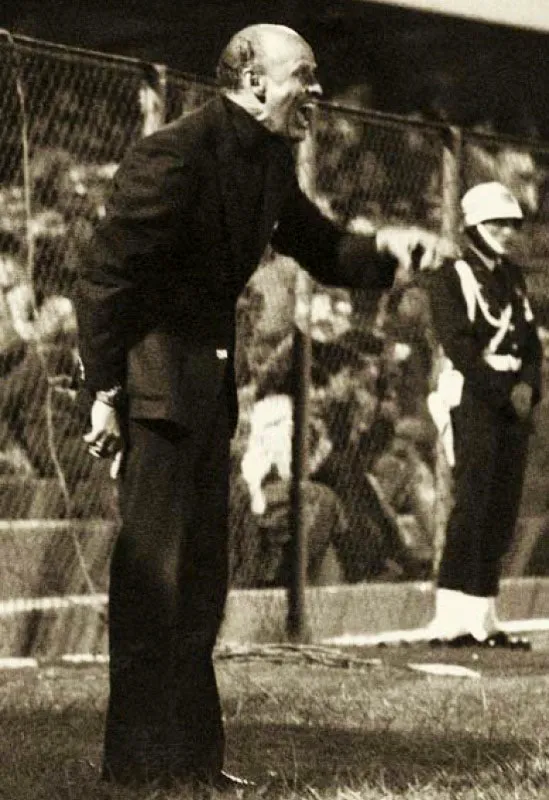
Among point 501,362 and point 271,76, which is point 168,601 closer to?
point 271,76

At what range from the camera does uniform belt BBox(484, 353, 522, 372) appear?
10883 millimetres

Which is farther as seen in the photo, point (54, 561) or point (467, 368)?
point (467, 368)

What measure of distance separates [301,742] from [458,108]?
543cm

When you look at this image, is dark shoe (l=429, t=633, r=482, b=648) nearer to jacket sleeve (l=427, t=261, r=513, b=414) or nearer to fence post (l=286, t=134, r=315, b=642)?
fence post (l=286, t=134, r=315, b=642)

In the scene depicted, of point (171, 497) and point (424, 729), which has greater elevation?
point (171, 497)

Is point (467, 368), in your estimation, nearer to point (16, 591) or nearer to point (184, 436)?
point (16, 591)

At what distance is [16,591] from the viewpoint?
9.70 m

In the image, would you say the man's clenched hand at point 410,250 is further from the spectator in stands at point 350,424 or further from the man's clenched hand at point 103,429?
the spectator in stands at point 350,424

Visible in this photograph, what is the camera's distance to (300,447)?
10.9 meters

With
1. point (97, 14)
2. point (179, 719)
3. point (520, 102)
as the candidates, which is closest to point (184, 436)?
point (179, 719)

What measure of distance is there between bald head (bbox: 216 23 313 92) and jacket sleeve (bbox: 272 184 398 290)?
19.7 inches

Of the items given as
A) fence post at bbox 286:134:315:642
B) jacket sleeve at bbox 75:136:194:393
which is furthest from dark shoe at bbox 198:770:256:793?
fence post at bbox 286:134:315:642

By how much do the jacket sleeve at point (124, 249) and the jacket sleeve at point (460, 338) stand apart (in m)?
4.95

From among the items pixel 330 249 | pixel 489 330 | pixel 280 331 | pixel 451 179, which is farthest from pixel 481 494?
pixel 330 249
